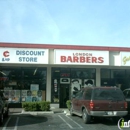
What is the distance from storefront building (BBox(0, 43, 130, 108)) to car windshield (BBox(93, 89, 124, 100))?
741 centimetres

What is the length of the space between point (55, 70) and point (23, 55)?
3.82 m

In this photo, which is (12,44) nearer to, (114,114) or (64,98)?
(64,98)

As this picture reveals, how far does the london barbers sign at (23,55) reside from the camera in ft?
63.6

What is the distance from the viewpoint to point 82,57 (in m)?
20.2

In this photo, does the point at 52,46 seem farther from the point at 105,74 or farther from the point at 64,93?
the point at 105,74

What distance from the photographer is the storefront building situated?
19.7 m

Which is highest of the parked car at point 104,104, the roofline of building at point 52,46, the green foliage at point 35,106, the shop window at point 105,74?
the roofline of building at point 52,46

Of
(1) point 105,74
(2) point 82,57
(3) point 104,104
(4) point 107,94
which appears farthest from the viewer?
(1) point 105,74

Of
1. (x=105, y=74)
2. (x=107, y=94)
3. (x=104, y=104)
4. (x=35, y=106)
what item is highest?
(x=105, y=74)

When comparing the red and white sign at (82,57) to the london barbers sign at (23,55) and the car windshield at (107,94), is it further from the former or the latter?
the car windshield at (107,94)

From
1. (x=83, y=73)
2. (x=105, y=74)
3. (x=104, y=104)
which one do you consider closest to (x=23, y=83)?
(x=83, y=73)

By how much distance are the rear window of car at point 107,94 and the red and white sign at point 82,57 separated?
7.40m

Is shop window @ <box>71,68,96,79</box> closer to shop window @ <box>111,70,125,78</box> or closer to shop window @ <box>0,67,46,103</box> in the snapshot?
shop window @ <box>111,70,125,78</box>

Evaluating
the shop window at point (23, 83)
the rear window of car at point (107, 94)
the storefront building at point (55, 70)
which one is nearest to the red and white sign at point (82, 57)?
the storefront building at point (55, 70)
